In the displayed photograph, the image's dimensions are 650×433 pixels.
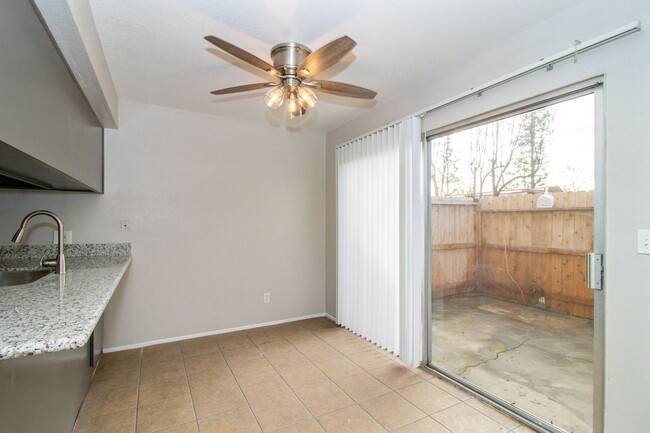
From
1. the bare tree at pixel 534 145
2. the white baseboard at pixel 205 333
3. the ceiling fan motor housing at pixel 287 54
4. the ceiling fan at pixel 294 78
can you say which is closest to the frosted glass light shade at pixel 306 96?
the ceiling fan at pixel 294 78

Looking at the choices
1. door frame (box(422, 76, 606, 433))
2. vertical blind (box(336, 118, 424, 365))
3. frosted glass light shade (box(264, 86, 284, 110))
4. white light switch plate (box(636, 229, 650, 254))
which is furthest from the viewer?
vertical blind (box(336, 118, 424, 365))

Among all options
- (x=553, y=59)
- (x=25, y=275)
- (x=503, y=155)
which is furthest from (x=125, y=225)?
(x=553, y=59)

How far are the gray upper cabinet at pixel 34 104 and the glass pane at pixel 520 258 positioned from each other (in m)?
2.66

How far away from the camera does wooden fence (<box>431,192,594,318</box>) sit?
190 centimetres

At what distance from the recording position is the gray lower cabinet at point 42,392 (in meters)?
1.14

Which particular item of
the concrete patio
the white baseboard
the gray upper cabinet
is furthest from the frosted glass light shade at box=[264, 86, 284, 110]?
the white baseboard

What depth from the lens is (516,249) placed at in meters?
2.25

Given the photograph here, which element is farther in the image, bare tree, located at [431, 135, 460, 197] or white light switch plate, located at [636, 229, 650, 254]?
bare tree, located at [431, 135, 460, 197]

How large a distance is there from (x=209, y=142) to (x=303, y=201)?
136 cm

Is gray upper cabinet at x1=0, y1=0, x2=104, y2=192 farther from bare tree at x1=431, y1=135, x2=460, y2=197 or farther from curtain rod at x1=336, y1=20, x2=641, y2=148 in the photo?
bare tree at x1=431, y1=135, x2=460, y2=197

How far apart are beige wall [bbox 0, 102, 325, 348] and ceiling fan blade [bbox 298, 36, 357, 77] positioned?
7.20 feet

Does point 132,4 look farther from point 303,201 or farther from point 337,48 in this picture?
point 303,201

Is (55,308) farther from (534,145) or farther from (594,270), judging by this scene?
(534,145)

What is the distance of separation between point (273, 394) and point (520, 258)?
208 cm
